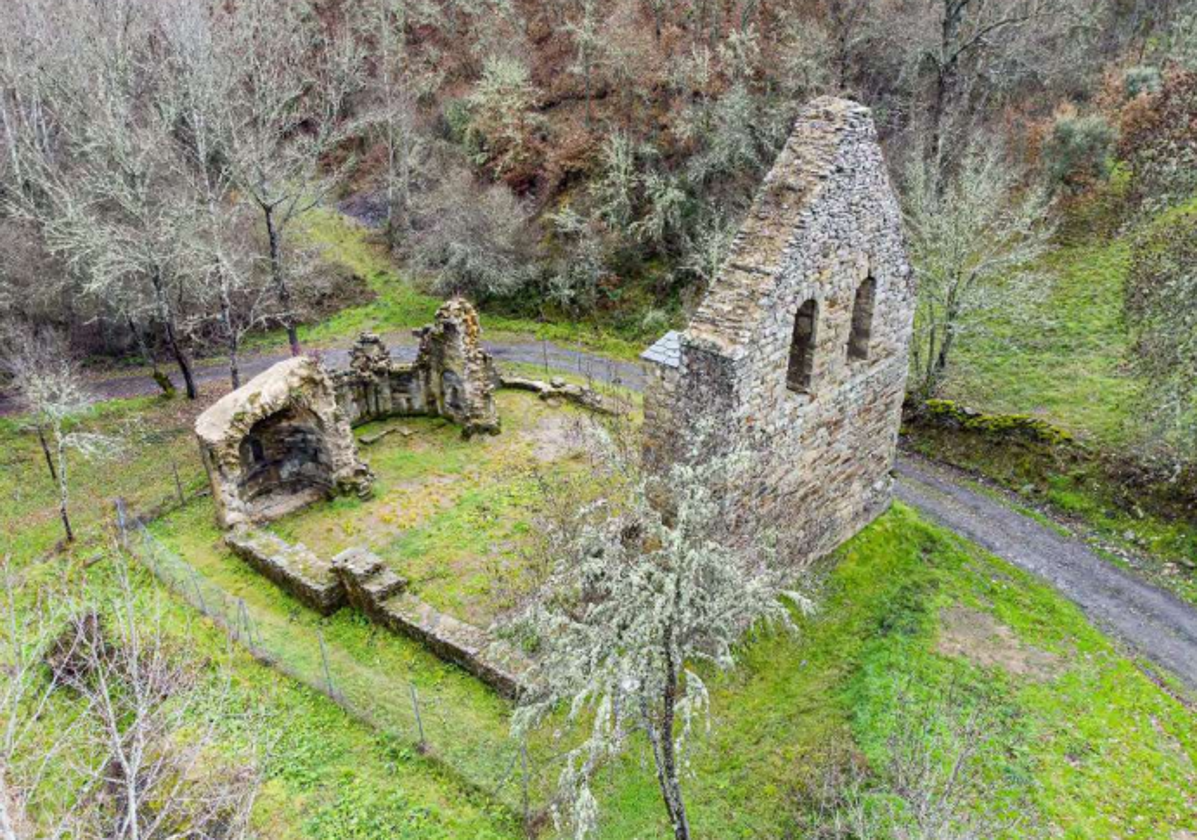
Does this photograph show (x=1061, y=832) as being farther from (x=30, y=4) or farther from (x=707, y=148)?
(x=30, y=4)

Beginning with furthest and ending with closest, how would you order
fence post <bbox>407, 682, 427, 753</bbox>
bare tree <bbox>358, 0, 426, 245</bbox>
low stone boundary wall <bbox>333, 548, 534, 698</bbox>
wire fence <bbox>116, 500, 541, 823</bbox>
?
bare tree <bbox>358, 0, 426, 245</bbox>
low stone boundary wall <bbox>333, 548, 534, 698</bbox>
fence post <bbox>407, 682, 427, 753</bbox>
wire fence <bbox>116, 500, 541, 823</bbox>

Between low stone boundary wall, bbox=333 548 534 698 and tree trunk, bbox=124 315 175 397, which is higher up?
tree trunk, bbox=124 315 175 397

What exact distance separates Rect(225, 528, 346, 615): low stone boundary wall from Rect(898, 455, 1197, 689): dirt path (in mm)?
12887

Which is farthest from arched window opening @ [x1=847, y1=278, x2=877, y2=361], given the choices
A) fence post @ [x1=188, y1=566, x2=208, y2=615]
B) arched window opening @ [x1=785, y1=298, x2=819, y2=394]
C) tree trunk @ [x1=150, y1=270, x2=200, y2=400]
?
tree trunk @ [x1=150, y1=270, x2=200, y2=400]

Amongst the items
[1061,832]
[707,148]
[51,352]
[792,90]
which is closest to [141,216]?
[51,352]

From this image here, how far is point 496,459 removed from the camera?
21172mm

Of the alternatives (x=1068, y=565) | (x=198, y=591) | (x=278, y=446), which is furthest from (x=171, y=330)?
(x=1068, y=565)

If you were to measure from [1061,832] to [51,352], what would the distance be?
28.0 m

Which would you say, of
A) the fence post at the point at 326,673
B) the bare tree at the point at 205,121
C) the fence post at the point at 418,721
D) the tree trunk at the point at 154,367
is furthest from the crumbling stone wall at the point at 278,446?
the tree trunk at the point at 154,367

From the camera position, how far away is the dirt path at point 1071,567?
47.2ft

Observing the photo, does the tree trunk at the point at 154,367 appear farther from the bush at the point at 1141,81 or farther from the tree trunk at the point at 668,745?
the bush at the point at 1141,81

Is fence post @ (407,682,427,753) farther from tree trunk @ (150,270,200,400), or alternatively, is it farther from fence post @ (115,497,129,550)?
tree trunk @ (150,270,200,400)

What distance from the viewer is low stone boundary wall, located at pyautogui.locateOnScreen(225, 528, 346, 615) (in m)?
15.7

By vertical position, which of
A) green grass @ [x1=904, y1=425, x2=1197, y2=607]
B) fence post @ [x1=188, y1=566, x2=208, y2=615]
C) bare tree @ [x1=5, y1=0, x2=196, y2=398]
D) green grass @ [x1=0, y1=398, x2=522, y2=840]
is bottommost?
green grass @ [x1=0, y1=398, x2=522, y2=840]
